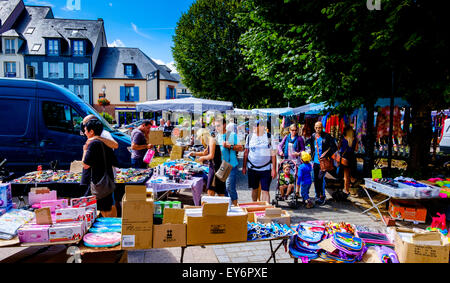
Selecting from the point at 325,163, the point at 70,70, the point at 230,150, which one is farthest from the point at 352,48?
the point at 70,70

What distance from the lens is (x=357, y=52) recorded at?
6.00 metres

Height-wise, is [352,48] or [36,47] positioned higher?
[36,47]

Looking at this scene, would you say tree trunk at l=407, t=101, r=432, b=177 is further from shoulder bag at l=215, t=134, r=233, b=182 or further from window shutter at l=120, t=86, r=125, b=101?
window shutter at l=120, t=86, r=125, b=101

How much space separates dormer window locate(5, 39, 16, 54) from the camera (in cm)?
2830

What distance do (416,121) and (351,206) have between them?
10.0 ft

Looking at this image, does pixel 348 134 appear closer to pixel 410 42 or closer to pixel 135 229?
pixel 410 42

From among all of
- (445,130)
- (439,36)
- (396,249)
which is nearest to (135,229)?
(396,249)

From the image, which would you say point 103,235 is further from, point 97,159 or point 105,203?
point 97,159

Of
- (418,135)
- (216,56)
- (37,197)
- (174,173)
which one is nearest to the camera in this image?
(37,197)

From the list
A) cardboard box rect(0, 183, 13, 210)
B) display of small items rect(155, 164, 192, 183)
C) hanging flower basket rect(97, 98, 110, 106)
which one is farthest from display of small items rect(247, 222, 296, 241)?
hanging flower basket rect(97, 98, 110, 106)

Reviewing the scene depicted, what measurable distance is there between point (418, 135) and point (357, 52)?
320 centimetres

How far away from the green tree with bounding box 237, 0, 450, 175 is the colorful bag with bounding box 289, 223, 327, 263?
13.7 ft

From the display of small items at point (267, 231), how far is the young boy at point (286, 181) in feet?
11.2
